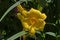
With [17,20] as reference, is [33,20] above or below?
below

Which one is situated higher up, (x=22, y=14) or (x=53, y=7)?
(x=53, y=7)

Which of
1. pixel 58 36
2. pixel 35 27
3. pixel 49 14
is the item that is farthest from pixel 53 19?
pixel 35 27

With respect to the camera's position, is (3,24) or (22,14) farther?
(3,24)

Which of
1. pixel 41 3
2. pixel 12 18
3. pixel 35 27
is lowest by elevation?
pixel 35 27

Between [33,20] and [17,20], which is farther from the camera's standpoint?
[17,20]

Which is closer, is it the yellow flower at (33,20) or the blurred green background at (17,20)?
the yellow flower at (33,20)

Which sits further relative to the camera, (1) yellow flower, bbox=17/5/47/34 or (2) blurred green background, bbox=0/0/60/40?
(2) blurred green background, bbox=0/0/60/40

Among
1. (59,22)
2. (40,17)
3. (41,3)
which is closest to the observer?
(40,17)

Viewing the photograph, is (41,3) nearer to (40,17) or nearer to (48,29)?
(40,17)

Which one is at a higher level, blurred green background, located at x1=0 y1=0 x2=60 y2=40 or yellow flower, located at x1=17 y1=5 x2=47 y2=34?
blurred green background, located at x1=0 y1=0 x2=60 y2=40

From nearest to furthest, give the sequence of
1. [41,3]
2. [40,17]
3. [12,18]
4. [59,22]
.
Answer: [40,17] < [41,3] < [59,22] < [12,18]

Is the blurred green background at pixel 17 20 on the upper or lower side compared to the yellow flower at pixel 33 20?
upper
